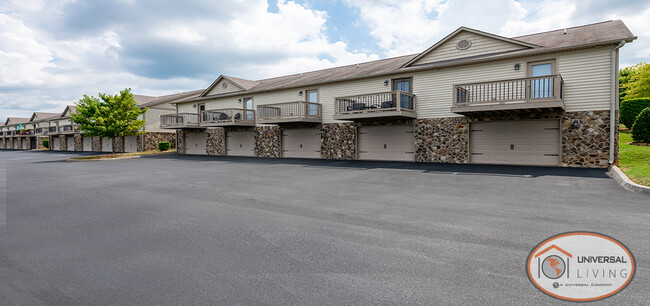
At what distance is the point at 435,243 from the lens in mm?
Answer: 3926

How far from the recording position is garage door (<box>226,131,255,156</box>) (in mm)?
23578

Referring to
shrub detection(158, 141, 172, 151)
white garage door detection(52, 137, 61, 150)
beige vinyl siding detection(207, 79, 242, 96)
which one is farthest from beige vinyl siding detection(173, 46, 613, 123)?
white garage door detection(52, 137, 61, 150)

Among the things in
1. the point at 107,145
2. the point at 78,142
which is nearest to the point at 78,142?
the point at 78,142

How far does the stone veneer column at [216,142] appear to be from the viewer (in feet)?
82.1

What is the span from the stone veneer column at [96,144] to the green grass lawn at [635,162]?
153 ft

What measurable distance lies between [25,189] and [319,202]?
8744 millimetres

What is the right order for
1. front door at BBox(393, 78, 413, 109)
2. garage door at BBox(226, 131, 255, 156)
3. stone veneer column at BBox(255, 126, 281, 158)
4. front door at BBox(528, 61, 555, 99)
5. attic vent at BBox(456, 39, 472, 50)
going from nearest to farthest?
1. front door at BBox(528, 61, 555, 99)
2. attic vent at BBox(456, 39, 472, 50)
3. front door at BBox(393, 78, 413, 109)
4. stone veneer column at BBox(255, 126, 281, 158)
5. garage door at BBox(226, 131, 255, 156)

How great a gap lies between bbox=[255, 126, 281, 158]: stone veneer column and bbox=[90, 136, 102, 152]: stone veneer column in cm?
2705

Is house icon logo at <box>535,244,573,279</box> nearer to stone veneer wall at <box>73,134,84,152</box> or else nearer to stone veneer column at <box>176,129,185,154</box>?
stone veneer column at <box>176,129,185,154</box>

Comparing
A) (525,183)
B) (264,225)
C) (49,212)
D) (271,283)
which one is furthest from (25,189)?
(525,183)

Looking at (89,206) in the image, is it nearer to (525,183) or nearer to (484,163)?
(525,183)

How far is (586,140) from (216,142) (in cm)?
2334

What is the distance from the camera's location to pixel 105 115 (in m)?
25.1

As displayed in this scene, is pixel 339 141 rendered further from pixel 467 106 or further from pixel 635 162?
pixel 635 162
